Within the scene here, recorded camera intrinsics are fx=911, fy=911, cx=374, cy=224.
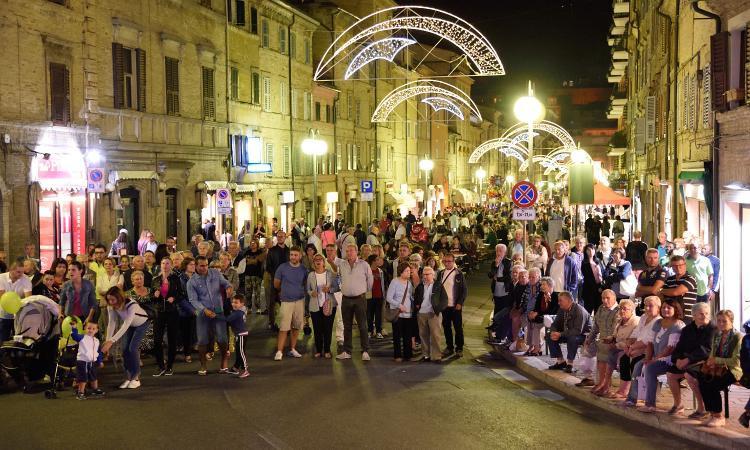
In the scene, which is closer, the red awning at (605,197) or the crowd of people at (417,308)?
the crowd of people at (417,308)

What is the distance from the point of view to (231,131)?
3666 cm

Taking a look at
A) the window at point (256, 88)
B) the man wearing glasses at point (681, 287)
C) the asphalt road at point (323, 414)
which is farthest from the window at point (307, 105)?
the man wearing glasses at point (681, 287)

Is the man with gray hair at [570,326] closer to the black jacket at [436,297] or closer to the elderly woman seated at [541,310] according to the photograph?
the elderly woman seated at [541,310]

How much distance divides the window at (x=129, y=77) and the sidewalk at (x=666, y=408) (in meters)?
17.3

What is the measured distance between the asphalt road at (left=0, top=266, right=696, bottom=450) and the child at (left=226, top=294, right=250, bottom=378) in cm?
28

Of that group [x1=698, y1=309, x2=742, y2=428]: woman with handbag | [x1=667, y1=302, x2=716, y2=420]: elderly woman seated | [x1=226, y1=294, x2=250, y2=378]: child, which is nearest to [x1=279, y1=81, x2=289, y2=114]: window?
[x1=226, y1=294, x2=250, y2=378]: child

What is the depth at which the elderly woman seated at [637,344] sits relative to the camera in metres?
11.6

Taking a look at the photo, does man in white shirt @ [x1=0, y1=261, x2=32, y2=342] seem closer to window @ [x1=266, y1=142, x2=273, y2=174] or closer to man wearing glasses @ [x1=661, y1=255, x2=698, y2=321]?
man wearing glasses @ [x1=661, y1=255, x2=698, y2=321]

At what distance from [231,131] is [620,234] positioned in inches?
616

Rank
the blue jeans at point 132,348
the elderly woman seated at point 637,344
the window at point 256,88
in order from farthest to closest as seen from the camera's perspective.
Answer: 1. the window at point 256,88
2. the blue jeans at point 132,348
3. the elderly woman seated at point 637,344

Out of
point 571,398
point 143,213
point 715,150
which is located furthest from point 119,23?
point 571,398

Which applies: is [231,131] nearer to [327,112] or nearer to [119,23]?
[119,23]

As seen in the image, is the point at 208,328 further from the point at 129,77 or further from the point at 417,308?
the point at 129,77

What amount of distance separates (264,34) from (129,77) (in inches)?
575
